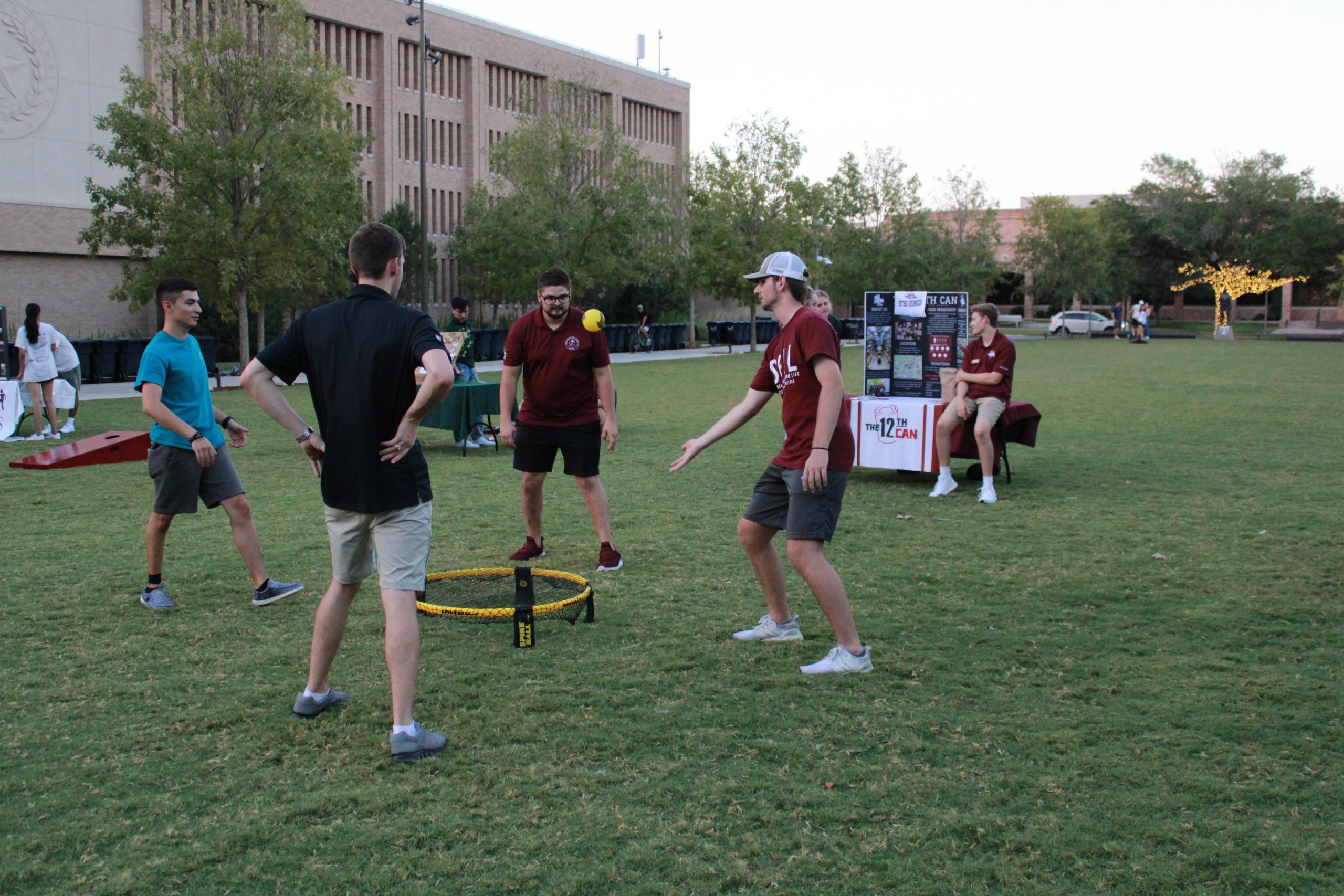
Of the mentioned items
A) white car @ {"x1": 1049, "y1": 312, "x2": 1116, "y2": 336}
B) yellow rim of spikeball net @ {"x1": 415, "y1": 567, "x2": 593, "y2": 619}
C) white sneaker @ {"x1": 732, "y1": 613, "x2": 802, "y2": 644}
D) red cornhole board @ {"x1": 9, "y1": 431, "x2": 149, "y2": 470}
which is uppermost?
white car @ {"x1": 1049, "y1": 312, "x2": 1116, "y2": 336}

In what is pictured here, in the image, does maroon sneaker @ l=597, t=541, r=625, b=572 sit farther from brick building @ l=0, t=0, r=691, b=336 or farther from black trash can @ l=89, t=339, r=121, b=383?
brick building @ l=0, t=0, r=691, b=336

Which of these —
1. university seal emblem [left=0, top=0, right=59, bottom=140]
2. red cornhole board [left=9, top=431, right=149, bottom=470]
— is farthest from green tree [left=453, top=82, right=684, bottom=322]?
red cornhole board [left=9, top=431, right=149, bottom=470]

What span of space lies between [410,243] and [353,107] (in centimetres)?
679

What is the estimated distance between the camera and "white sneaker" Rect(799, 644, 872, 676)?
5.27 meters

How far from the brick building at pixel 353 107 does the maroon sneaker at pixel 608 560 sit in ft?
78.1

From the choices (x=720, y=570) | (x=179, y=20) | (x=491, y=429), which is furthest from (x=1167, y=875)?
(x=179, y=20)

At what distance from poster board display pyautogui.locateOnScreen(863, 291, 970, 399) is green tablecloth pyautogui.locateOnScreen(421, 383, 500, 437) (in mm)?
4658

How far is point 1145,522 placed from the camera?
906 centimetres

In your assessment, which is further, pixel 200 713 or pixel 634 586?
pixel 634 586

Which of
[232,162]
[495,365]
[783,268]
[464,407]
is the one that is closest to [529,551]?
[783,268]

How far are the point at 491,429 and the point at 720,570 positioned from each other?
762 cm

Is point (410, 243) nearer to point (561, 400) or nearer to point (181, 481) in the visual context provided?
point (561, 400)

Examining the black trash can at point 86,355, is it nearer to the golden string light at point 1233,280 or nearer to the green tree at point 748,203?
the green tree at point 748,203

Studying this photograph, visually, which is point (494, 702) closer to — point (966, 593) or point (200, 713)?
point (200, 713)
